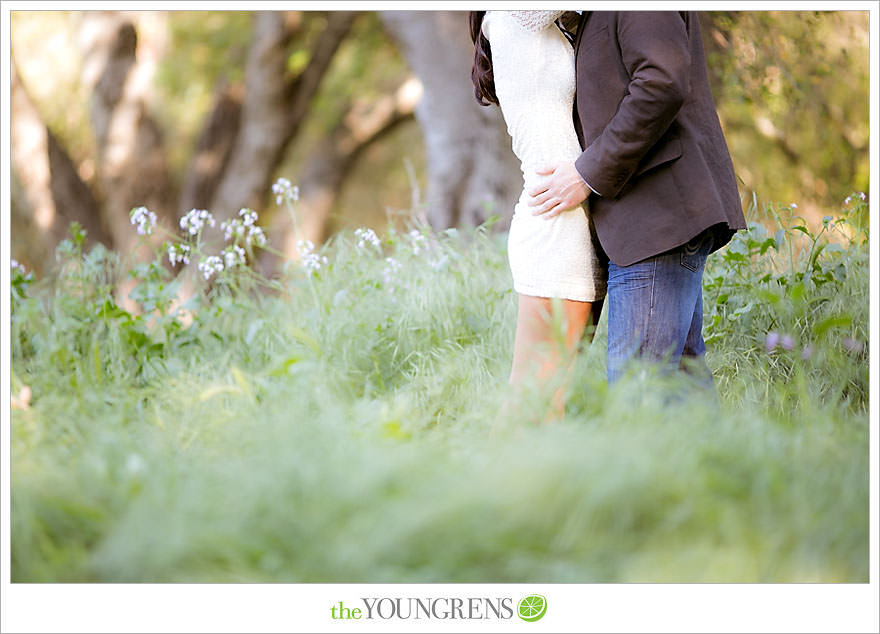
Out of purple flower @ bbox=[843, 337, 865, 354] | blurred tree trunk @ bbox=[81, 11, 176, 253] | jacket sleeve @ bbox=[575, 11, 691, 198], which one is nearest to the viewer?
jacket sleeve @ bbox=[575, 11, 691, 198]

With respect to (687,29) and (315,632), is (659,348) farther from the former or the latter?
(315,632)

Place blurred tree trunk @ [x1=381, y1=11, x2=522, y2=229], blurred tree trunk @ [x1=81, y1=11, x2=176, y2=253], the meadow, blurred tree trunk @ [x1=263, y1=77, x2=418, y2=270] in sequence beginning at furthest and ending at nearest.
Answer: blurred tree trunk @ [x1=263, y1=77, x2=418, y2=270], blurred tree trunk @ [x1=81, y1=11, x2=176, y2=253], blurred tree trunk @ [x1=381, y1=11, x2=522, y2=229], the meadow

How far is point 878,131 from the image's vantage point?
175 centimetres

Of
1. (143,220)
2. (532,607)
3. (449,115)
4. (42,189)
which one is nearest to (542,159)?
(532,607)

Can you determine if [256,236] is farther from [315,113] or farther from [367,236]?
[315,113]

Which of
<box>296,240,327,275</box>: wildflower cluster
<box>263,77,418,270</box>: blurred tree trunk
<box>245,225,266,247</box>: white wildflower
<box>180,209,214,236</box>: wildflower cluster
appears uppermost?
<box>180,209,214,236</box>: wildflower cluster

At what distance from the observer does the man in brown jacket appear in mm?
1618

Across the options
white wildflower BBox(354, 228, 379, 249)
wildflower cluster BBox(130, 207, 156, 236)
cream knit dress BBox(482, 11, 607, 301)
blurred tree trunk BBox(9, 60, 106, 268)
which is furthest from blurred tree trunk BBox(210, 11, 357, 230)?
cream knit dress BBox(482, 11, 607, 301)

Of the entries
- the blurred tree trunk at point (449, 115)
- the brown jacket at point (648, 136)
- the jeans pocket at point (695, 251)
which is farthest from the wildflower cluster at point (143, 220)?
the blurred tree trunk at point (449, 115)

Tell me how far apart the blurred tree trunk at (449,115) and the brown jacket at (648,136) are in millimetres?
3388

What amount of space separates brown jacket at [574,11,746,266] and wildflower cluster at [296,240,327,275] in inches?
47.8

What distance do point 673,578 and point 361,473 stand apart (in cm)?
59

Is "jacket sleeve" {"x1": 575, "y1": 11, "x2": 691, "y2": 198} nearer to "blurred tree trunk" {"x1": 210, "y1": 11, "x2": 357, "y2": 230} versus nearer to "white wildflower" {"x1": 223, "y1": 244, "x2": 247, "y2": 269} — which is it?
"white wildflower" {"x1": 223, "y1": 244, "x2": 247, "y2": 269}

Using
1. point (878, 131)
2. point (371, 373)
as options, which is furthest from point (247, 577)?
point (878, 131)
